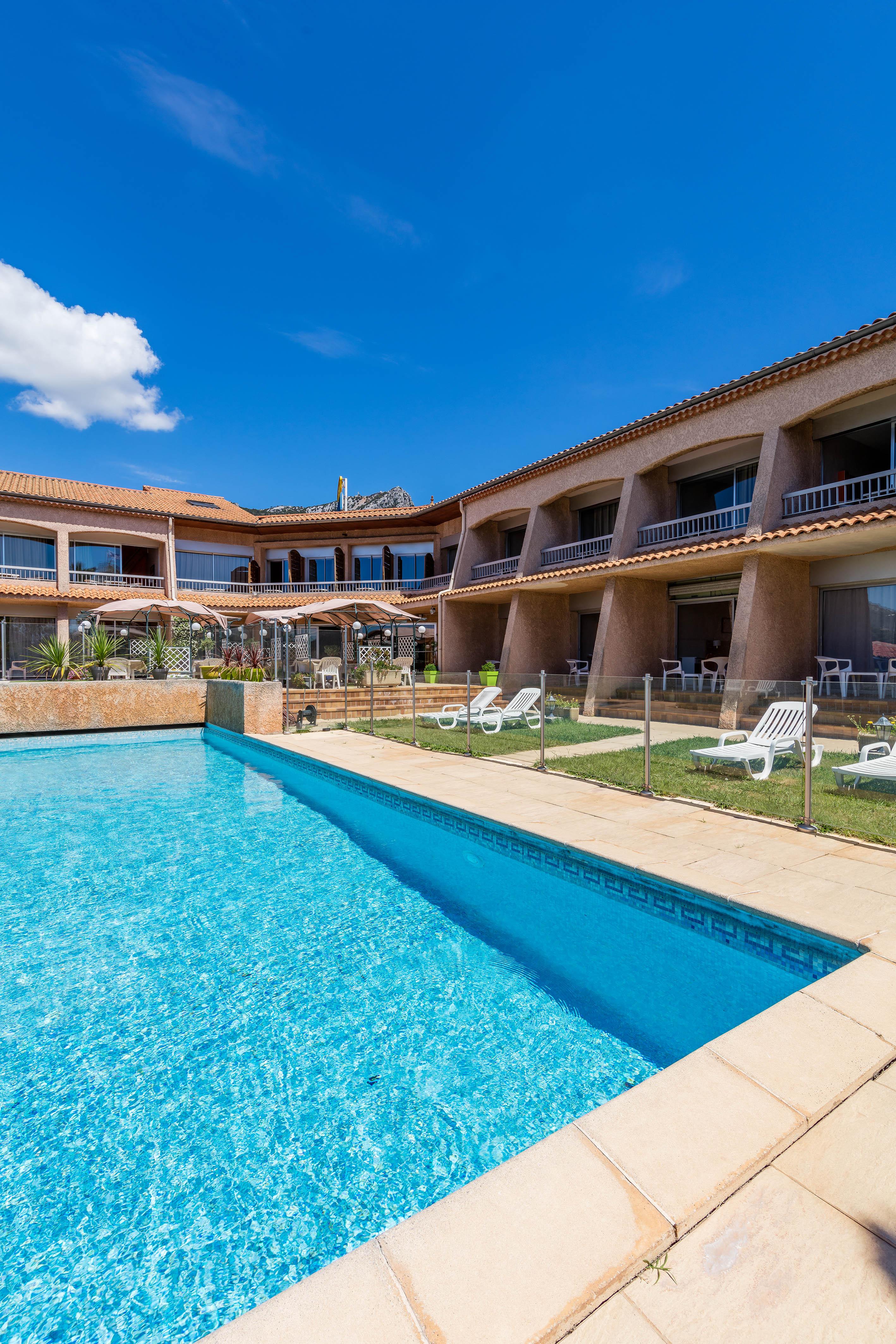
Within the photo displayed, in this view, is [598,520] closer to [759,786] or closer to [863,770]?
[759,786]

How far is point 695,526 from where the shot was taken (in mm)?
16344

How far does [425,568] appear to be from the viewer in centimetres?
2820

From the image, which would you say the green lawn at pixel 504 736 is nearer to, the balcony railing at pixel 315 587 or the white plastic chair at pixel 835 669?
the white plastic chair at pixel 835 669

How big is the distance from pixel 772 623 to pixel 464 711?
668cm

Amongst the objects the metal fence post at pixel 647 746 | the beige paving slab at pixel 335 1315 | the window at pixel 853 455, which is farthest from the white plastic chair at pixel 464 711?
the beige paving slab at pixel 335 1315

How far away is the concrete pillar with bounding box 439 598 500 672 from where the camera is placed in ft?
75.6

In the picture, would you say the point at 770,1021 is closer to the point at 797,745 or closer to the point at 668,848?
the point at 668,848

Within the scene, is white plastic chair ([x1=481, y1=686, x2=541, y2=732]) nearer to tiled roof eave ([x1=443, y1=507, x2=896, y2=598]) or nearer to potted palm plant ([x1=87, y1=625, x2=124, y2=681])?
tiled roof eave ([x1=443, y1=507, x2=896, y2=598])

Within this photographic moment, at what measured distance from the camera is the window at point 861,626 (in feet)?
42.4

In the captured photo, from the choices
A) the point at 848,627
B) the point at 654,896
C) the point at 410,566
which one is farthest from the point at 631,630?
the point at 410,566

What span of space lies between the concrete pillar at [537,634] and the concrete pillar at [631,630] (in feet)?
12.2

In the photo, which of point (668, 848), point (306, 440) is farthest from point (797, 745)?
point (306, 440)

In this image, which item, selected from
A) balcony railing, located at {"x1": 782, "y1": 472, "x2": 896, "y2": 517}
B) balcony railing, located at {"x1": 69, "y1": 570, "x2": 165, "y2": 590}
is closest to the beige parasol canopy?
balcony railing, located at {"x1": 69, "y1": 570, "x2": 165, "y2": 590}

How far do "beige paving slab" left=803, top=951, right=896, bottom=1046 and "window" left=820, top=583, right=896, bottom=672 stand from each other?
39.5 feet
